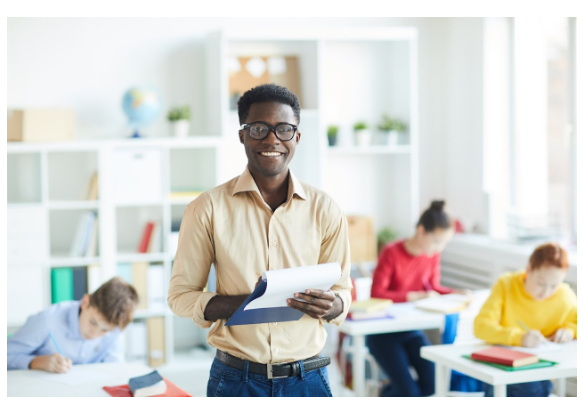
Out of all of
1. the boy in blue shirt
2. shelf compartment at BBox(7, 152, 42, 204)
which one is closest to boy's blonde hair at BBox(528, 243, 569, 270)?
the boy in blue shirt

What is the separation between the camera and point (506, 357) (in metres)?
2.62

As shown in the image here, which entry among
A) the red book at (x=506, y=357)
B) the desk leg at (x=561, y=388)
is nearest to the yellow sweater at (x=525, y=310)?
the red book at (x=506, y=357)

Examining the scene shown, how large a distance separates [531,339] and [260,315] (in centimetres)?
155

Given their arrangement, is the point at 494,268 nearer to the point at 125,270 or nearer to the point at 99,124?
the point at 125,270

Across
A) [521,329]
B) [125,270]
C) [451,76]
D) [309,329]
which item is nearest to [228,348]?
[309,329]

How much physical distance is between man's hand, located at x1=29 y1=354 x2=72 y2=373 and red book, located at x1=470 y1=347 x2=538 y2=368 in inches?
62.1

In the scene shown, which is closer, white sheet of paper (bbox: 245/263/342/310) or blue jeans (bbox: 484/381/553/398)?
white sheet of paper (bbox: 245/263/342/310)

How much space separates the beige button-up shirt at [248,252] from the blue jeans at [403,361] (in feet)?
5.69

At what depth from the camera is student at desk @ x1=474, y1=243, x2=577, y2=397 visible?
2953 millimetres

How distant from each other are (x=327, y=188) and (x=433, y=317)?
188 cm

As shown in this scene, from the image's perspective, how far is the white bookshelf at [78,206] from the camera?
4211 mm

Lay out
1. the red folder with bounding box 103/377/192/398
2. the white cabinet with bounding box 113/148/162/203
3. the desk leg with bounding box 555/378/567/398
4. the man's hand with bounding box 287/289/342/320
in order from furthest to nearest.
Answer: the white cabinet with bounding box 113/148/162/203, the desk leg with bounding box 555/378/567/398, the red folder with bounding box 103/377/192/398, the man's hand with bounding box 287/289/342/320

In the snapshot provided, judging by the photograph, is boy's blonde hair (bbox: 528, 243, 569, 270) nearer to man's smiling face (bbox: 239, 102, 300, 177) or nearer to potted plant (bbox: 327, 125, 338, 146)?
man's smiling face (bbox: 239, 102, 300, 177)

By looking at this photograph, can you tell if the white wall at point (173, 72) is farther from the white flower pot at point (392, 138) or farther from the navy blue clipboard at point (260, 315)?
the navy blue clipboard at point (260, 315)
